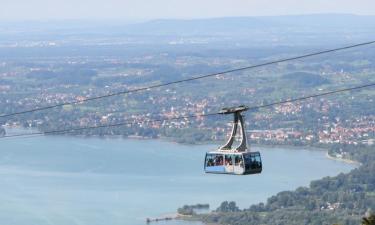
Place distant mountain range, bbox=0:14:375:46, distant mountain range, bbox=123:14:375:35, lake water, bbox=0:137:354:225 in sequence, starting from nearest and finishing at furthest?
lake water, bbox=0:137:354:225
distant mountain range, bbox=0:14:375:46
distant mountain range, bbox=123:14:375:35

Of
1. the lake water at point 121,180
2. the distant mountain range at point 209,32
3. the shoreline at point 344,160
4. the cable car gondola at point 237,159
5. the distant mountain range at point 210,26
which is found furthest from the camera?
the distant mountain range at point 210,26

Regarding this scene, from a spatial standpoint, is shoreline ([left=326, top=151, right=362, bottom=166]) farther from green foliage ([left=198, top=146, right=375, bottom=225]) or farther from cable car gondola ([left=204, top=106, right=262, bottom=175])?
cable car gondola ([left=204, top=106, right=262, bottom=175])

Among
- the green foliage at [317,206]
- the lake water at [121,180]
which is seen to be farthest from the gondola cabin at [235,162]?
the lake water at [121,180]

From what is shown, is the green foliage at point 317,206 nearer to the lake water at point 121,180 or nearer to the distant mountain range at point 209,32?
the lake water at point 121,180

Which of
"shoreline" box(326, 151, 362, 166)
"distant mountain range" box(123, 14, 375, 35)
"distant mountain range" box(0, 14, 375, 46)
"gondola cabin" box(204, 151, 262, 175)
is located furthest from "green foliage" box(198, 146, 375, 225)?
"distant mountain range" box(123, 14, 375, 35)

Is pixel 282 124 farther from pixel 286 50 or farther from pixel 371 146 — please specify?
pixel 286 50

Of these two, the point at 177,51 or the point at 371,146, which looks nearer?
Answer: the point at 371,146

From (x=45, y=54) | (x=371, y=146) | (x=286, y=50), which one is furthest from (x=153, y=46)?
(x=371, y=146)
